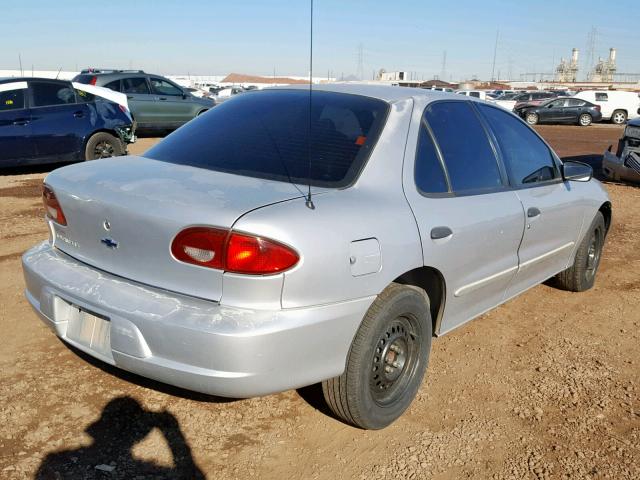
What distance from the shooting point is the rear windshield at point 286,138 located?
2.88 meters

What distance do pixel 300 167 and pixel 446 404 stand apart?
4.78 ft

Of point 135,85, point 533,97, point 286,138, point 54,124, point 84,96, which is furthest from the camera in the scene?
point 533,97

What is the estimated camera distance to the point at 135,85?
14797 mm

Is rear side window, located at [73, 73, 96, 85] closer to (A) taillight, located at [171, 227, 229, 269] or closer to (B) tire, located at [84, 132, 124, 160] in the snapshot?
(B) tire, located at [84, 132, 124, 160]

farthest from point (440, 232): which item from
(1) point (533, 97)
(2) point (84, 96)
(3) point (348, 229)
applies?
(1) point (533, 97)

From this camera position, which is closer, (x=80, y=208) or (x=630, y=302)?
(x=80, y=208)

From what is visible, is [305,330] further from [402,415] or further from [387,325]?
[402,415]

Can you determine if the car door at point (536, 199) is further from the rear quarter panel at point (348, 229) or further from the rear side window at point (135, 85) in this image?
the rear side window at point (135, 85)

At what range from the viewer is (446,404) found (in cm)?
324

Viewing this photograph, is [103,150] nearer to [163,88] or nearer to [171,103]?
[171,103]

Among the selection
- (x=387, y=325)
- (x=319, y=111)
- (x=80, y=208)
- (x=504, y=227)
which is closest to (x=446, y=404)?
(x=387, y=325)

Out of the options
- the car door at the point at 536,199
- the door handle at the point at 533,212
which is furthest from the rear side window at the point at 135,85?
the door handle at the point at 533,212

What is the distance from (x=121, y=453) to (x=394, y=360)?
4.28ft

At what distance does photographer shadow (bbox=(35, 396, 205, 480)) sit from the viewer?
2559mm
